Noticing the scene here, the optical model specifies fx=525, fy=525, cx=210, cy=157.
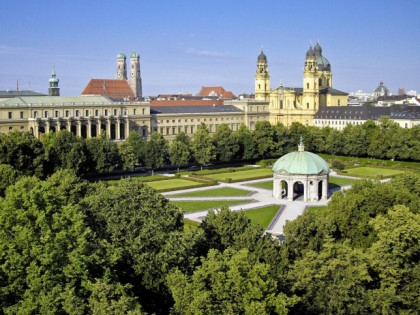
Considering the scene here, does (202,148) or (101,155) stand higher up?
(202,148)

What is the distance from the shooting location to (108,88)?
167 meters

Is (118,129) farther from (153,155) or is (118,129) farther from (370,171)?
(370,171)

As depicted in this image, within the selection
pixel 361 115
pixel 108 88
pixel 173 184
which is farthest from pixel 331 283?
pixel 108 88

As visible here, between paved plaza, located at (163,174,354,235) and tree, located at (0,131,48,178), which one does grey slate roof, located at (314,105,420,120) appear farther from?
tree, located at (0,131,48,178)

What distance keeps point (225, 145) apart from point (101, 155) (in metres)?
25.8

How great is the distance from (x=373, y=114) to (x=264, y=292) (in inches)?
4774

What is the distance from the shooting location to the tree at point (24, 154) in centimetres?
6969

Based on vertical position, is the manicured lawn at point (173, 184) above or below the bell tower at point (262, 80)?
below

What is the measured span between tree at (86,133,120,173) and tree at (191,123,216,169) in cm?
1626

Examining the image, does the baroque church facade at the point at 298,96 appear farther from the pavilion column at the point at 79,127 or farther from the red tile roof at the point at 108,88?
the pavilion column at the point at 79,127

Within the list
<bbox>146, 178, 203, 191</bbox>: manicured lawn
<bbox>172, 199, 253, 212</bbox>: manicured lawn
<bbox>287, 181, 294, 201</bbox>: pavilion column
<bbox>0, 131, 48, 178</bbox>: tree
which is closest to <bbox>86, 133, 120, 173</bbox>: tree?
<bbox>146, 178, 203, 191</bbox>: manicured lawn

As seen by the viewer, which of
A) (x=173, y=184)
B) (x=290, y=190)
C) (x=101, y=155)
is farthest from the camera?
(x=101, y=155)

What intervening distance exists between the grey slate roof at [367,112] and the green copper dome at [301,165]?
7368 cm

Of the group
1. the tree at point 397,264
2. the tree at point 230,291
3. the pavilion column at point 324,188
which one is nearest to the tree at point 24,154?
the pavilion column at point 324,188
